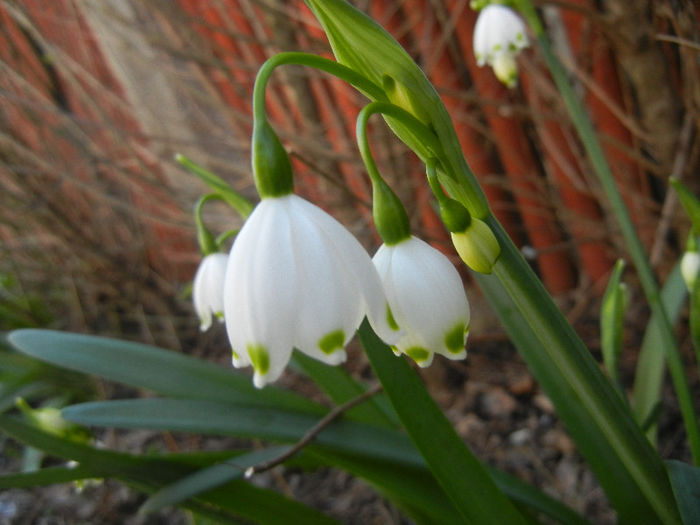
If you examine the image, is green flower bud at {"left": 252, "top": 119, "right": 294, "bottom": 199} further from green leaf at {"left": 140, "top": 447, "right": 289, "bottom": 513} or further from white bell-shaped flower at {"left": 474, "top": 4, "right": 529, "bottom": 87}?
white bell-shaped flower at {"left": 474, "top": 4, "right": 529, "bottom": 87}

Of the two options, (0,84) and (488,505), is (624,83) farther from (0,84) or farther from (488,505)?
(0,84)

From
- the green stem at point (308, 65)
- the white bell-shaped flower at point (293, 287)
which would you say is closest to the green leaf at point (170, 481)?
the white bell-shaped flower at point (293, 287)

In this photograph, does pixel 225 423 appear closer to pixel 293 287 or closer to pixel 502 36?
pixel 293 287

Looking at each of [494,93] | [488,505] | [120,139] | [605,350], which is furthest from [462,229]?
[120,139]

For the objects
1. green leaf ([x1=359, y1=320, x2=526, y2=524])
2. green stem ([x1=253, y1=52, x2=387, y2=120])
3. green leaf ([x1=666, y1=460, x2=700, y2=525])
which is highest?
green stem ([x1=253, y1=52, x2=387, y2=120])

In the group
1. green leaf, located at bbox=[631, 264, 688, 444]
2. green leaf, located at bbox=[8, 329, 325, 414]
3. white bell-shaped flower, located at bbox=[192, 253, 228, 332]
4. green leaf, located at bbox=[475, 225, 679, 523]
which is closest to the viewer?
green leaf, located at bbox=[475, 225, 679, 523]

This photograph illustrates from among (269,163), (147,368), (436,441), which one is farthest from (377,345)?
(147,368)

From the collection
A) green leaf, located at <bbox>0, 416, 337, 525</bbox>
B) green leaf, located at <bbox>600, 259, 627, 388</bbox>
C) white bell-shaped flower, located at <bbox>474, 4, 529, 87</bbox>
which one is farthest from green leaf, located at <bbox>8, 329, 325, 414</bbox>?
white bell-shaped flower, located at <bbox>474, 4, 529, 87</bbox>

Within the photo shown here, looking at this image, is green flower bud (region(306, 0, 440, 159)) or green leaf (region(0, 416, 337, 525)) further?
green leaf (region(0, 416, 337, 525))
